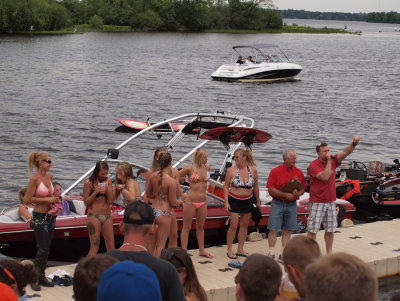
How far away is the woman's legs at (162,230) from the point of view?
9.46 m

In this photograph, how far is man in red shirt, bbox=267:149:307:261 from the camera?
9930 mm

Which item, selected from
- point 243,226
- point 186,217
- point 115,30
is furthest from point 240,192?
point 115,30

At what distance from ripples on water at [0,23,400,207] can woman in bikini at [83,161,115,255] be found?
870 centimetres

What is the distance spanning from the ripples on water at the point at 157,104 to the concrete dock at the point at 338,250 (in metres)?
7.79

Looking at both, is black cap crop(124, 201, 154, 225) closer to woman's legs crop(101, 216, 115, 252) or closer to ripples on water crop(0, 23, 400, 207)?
woman's legs crop(101, 216, 115, 252)

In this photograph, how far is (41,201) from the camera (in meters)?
8.79

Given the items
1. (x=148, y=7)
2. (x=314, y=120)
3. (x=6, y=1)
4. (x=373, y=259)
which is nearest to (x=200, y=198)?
(x=373, y=259)

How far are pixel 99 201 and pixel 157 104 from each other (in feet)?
101

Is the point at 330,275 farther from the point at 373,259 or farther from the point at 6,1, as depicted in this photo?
the point at 6,1

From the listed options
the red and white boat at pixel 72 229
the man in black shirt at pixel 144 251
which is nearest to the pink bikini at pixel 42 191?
the red and white boat at pixel 72 229

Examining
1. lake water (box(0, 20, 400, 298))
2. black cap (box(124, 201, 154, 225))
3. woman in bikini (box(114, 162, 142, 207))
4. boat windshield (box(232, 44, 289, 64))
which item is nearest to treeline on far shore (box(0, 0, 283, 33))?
boat windshield (box(232, 44, 289, 64))

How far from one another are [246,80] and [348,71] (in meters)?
17.4

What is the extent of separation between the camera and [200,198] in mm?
10281

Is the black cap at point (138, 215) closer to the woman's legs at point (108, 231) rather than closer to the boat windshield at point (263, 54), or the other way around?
the woman's legs at point (108, 231)
